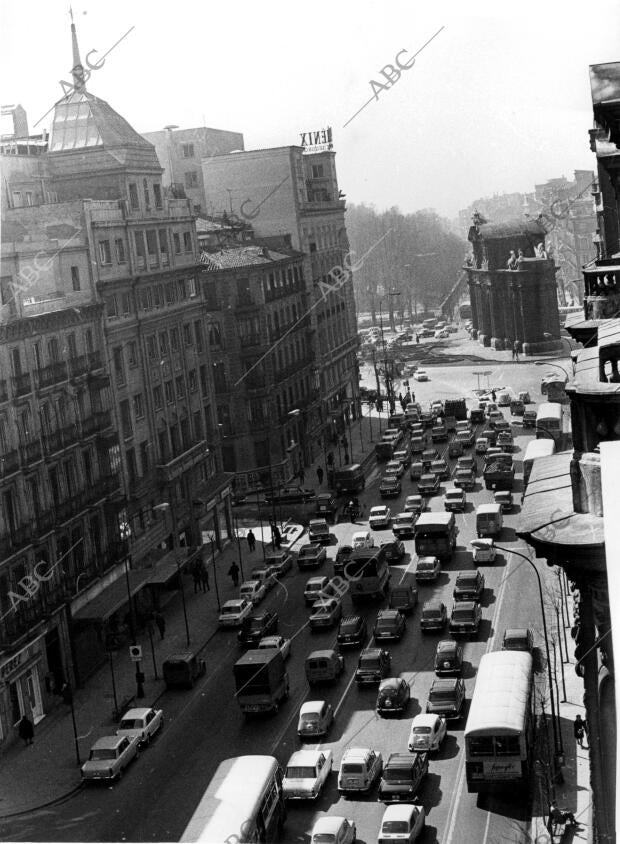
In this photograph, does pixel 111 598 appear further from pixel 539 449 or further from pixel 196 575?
pixel 539 449

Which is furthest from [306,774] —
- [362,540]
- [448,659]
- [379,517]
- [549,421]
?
[549,421]

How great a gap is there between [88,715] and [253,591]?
395 centimetres

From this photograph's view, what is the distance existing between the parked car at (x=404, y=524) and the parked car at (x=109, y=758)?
8.32 m

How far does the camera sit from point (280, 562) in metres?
18.9

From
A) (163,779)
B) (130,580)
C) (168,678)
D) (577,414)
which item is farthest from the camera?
(130,580)

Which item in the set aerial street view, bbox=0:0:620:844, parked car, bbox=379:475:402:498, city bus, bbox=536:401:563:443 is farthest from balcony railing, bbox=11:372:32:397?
city bus, bbox=536:401:563:443

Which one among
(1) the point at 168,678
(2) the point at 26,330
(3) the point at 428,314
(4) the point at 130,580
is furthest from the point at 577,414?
(3) the point at 428,314

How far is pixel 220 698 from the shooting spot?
13.7 meters

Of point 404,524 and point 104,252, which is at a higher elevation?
point 104,252

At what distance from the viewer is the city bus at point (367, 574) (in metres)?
16.6

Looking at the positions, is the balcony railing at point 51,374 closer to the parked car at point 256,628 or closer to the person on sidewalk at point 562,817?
the parked car at point 256,628

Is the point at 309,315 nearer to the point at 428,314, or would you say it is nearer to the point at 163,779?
the point at 428,314

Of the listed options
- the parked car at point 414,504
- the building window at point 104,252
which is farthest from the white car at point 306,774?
the parked car at point 414,504

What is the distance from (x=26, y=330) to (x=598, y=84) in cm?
727
